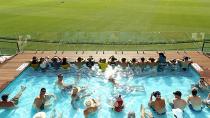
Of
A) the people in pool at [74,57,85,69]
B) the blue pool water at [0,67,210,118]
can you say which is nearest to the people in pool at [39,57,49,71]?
the blue pool water at [0,67,210,118]

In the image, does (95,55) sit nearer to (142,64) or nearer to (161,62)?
(142,64)

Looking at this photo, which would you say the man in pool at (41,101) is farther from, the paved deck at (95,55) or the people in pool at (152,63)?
the people in pool at (152,63)

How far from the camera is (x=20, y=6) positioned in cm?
4416

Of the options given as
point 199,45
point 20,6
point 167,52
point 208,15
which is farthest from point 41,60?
point 20,6

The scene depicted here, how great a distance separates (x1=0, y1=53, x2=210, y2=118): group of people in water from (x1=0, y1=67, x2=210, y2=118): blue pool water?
0.84 ft

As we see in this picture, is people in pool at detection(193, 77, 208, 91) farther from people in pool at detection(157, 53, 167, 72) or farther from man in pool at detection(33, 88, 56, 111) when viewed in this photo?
man in pool at detection(33, 88, 56, 111)

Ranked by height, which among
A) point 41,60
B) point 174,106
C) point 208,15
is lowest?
point 174,106

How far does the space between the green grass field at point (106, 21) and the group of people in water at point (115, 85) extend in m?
2.97

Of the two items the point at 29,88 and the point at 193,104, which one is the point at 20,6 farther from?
the point at 193,104

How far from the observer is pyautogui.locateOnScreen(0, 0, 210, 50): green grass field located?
2212cm

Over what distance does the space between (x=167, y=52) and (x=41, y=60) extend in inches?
314

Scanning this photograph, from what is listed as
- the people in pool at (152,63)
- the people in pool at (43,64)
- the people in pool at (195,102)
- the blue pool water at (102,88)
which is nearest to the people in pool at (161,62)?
the people in pool at (152,63)

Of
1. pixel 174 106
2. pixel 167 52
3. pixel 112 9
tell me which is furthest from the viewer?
pixel 112 9

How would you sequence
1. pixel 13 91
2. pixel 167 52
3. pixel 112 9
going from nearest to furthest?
pixel 13 91, pixel 167 52, pixel 112 9
